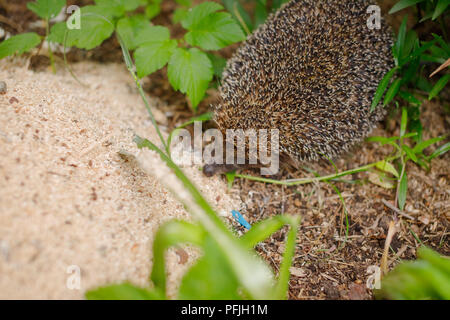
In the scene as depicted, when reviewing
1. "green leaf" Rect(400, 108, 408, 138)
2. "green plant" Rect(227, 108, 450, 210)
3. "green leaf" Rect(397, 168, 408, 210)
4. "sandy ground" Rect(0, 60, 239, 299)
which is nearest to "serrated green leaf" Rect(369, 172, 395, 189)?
"green plant" Rect(227, 108, 450, 210)

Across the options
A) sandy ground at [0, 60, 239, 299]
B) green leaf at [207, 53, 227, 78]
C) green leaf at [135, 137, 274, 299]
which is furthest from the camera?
green leaf at [207, 53, 227, 78]

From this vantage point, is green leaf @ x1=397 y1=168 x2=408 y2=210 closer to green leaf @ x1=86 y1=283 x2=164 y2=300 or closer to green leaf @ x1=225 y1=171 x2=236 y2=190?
green leaf @ x1=225 y1=171 x2=236 y2=190

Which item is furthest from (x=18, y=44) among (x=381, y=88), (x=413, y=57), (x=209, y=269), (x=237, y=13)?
(x=413, y=57)

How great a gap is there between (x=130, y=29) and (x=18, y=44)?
1.11m

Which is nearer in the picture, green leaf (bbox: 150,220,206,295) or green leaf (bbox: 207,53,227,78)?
green leaf (bbox: 150,220,206,295)

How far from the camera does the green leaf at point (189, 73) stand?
10.3ft

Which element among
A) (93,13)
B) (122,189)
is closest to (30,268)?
(122,189)

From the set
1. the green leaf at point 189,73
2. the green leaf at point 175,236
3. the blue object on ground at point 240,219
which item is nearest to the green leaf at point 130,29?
the green leaf at point 189,73

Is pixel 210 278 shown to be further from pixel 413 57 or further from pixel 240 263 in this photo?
pixel 413 57

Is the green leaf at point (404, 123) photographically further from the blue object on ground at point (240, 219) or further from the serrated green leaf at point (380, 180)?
the blue object on ground at point (240, 219)

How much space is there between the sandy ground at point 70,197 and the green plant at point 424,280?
4.79 ft

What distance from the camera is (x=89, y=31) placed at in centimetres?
318

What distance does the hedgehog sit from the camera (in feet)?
9.86

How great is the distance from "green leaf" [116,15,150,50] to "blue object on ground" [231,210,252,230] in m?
1.99
